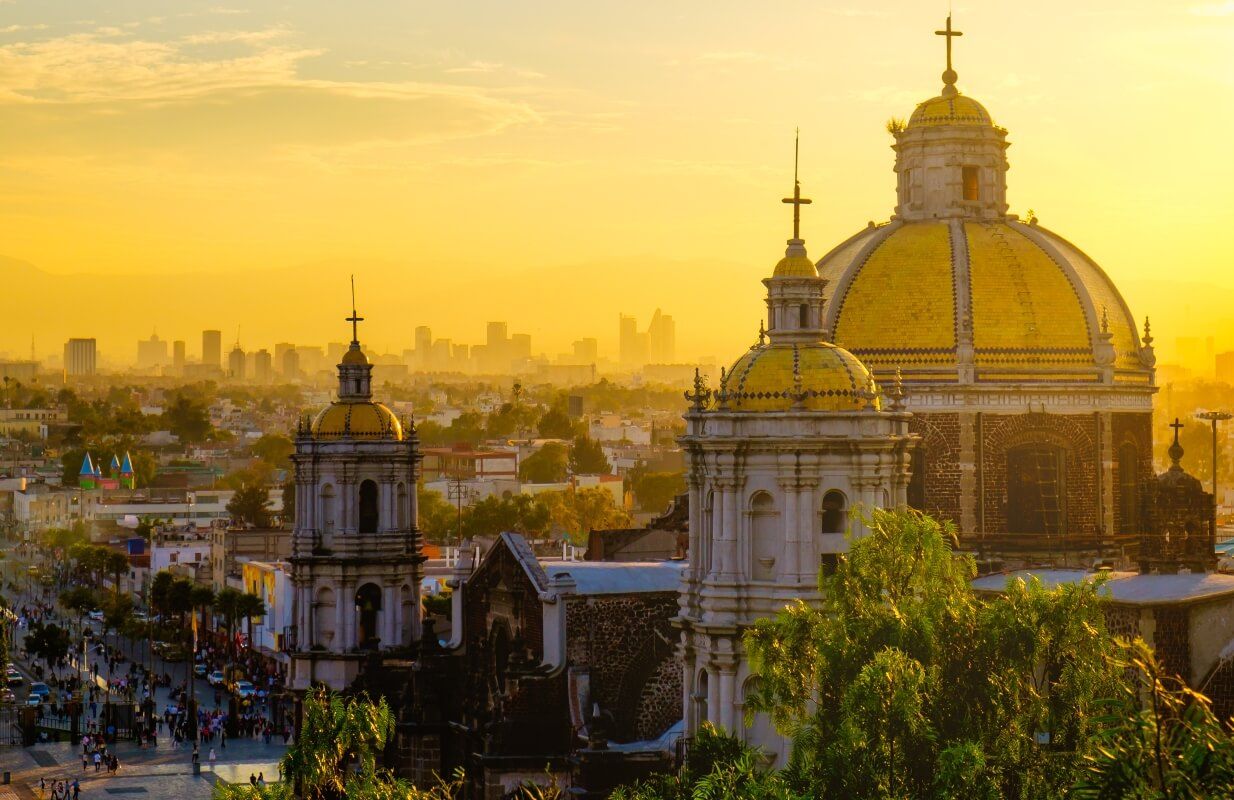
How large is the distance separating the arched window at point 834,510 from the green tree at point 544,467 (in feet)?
419

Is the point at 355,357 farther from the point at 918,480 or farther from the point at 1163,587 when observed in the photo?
the point at 1163,587

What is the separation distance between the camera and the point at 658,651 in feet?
136

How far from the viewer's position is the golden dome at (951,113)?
152ft

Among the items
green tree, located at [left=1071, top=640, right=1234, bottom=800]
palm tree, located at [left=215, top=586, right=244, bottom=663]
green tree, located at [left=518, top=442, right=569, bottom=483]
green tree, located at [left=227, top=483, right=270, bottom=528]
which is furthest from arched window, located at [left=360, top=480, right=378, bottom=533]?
green tree, located at [left=518, top=442, right=569, bottom=483]

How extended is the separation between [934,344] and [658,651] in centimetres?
741

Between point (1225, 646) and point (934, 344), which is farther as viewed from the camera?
point (934, 344)

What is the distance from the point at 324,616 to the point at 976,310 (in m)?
16.8

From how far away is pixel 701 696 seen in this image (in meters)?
34.7

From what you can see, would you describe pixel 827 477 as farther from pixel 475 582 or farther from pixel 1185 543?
pixel 475 582

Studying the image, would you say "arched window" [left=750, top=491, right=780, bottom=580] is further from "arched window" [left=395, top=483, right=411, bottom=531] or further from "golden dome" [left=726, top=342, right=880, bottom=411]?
"arched window" [left=395, top=483, right=411, bottom=531]

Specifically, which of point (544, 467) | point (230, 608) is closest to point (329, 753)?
point (230, 608)

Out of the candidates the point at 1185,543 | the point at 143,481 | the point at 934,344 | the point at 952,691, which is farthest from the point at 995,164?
the point at 143,481

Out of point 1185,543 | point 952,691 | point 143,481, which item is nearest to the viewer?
point 952,691

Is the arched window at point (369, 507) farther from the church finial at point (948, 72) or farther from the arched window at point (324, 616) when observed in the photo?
the church finial at point (948, 72)
